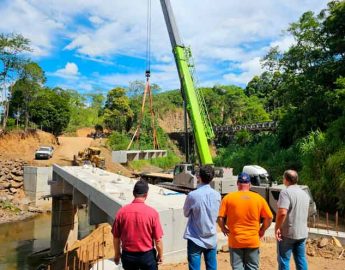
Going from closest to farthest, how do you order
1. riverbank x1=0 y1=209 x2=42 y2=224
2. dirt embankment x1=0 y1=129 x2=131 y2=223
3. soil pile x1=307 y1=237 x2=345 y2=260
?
soil pile x1=307 y1=237 x2=345 y2=260 → riverbank x1=0 y1=209 x2=42 y2=224 → dirt embankment x1=0 y1=129 x2=131 y2=223

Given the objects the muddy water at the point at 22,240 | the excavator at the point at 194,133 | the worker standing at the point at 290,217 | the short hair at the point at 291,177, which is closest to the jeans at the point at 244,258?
the worker standing at the point at 290,217

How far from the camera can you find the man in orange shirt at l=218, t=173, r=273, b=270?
4582 millimetres

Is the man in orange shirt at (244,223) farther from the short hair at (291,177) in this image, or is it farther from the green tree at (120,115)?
the green tree at (120,115)

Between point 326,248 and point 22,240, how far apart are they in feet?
63.2

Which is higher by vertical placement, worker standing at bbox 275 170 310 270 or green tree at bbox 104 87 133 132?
green tree at bbox 104 87 133 132

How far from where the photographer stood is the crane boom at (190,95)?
1678 cm

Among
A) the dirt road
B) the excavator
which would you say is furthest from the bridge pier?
the dirt road

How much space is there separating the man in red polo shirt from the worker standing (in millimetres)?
1934

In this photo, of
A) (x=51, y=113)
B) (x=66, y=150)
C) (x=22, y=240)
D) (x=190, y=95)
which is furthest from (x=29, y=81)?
(x=190, y=95)

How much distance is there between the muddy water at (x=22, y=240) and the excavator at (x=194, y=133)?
8593 millimetres

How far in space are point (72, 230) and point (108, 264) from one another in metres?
14.2

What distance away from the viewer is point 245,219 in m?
4.58

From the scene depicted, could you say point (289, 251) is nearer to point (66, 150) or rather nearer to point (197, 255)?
point (197, 255)

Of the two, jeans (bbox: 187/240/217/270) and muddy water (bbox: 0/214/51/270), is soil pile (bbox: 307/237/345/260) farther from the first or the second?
muddy water (bbox: 0/214/51/270)
